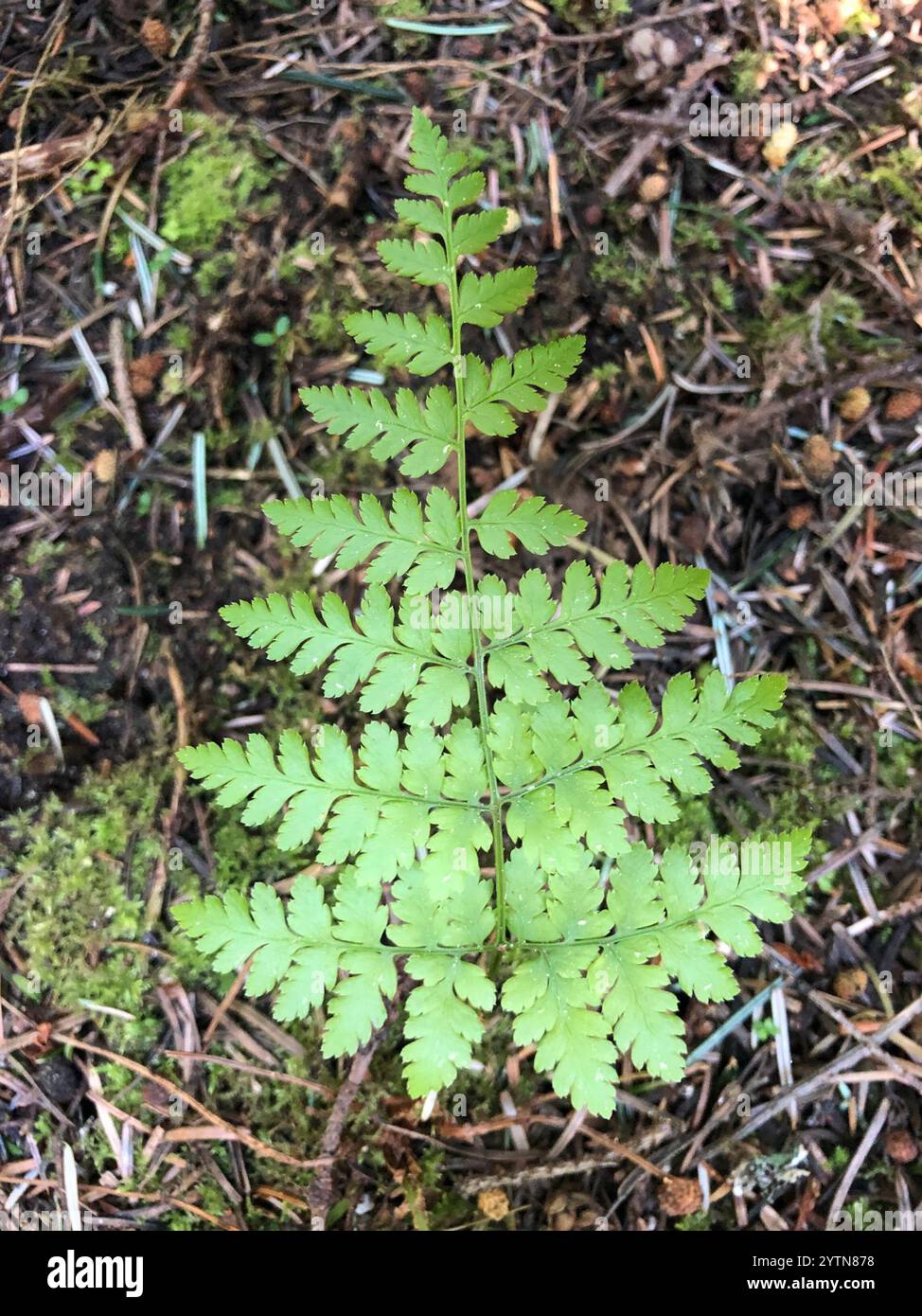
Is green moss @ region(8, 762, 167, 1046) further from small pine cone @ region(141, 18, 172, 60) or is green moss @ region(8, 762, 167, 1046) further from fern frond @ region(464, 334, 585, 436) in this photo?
small pine cone @ region(141, 18, 172, 60)

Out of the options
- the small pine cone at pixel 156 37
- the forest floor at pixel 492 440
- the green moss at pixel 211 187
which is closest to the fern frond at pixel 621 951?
the forest floor at pixel 492 440

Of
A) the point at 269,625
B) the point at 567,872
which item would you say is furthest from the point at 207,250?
the point at 567,872

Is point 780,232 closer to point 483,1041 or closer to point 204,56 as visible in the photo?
point 204,56

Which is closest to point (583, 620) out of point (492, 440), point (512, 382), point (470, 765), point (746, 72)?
point (470, 765)

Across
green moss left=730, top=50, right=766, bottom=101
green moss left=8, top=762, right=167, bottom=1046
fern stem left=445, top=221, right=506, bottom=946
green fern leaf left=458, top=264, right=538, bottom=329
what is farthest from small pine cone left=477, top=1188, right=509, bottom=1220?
green moss left=730, top=50, right=766, bottom=101

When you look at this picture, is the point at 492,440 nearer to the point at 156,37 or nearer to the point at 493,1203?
the point at 156,37
